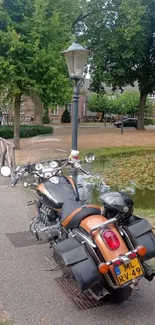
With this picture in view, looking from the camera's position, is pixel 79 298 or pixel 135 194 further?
pixel 135 194

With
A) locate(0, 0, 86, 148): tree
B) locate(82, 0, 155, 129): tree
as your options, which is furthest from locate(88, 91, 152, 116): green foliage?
locate(0, 0, 86, 148): tree

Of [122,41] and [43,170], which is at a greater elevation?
[122,41]

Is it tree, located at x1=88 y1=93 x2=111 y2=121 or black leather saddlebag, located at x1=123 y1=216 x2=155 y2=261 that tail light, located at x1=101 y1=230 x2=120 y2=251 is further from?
tree, located at x1=88 y1=93 x2=111 y2=121

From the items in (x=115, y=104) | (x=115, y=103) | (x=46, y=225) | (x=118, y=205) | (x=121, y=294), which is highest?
(x=115, y=103)

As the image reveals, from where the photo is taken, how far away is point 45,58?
43.4 ft

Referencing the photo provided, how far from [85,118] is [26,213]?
→ 150 ft

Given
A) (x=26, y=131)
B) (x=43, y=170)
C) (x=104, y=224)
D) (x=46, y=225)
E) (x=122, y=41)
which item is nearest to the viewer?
(x=104, y=224)

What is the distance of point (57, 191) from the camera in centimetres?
402

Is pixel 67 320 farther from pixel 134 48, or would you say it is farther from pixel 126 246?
pixel 134 48

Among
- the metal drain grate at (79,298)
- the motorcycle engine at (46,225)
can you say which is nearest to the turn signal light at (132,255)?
the metal drain grate at (79,298)

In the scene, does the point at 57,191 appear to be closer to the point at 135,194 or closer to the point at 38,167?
the point at 38,167

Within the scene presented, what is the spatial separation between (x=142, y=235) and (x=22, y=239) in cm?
229

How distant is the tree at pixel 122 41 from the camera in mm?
23361

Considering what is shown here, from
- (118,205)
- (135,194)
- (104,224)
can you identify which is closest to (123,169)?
(135,194)
